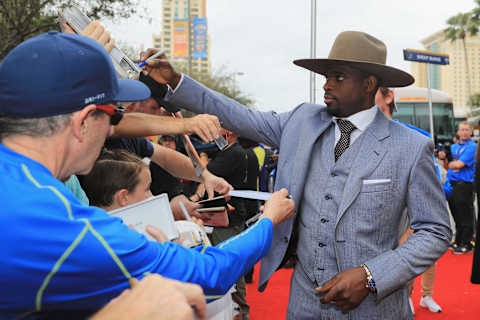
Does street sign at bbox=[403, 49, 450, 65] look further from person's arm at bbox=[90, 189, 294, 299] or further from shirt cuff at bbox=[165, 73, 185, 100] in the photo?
person's arm at bbox=[90, 189, 294, 299]

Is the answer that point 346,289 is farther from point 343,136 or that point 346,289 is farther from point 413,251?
point 343,136

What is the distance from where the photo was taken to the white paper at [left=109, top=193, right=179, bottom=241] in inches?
69.2

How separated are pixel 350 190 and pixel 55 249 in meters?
1.64

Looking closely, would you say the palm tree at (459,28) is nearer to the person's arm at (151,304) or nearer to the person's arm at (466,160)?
the person's arm at (466,160)

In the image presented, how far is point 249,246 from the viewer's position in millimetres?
1787

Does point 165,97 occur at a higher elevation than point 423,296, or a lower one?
higher

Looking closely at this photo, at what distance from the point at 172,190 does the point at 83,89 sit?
11.1 ft

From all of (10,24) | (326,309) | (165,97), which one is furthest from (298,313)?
(10,24)

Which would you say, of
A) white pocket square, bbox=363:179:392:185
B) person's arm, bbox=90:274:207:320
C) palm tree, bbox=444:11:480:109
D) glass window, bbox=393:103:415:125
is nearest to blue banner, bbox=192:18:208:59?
glass window, bbox=393:103:415:125

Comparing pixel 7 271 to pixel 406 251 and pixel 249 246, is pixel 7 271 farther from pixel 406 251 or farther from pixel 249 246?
pixel 406 251

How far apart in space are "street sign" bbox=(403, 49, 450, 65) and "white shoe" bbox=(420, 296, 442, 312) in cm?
553

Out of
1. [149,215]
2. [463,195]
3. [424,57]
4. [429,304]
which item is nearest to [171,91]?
[149,215]

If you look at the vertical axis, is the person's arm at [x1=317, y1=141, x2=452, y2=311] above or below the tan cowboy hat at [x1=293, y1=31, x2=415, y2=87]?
below

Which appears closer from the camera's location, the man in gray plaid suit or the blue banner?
the man in gray plaid suit
